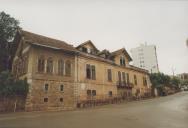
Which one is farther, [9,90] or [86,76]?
[86,76]

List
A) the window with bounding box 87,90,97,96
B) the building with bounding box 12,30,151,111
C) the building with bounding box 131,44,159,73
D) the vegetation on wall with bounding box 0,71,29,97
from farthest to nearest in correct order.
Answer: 1. the building with bounding box 131,44,159,73
2. the window with bounding box 87,90,97,96
3. the building with bounding box 12,30,151,111
4. the vegetation on wall with bounding box 0,71,29,97

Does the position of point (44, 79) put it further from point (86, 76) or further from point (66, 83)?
point (86, 76)

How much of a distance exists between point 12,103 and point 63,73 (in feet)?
24.7

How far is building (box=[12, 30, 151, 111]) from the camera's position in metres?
21.4

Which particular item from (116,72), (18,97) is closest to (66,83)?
(18,97)

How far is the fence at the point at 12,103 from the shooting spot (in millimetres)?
18828

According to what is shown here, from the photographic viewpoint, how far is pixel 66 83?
23.9 m

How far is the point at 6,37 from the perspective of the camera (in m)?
28.4

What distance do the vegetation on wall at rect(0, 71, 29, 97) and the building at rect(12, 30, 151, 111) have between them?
0.78 meters

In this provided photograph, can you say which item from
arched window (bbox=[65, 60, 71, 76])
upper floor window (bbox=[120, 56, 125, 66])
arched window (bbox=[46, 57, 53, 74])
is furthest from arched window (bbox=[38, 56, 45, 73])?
upper floor window (bbox=[120, 56, 125, 66])

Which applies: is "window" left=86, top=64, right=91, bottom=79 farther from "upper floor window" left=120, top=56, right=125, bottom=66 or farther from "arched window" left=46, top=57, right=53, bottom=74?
"upper floor window" left=120, top=56, right=125, bottom=66

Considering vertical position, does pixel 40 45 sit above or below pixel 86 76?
above

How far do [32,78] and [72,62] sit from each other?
260 inches

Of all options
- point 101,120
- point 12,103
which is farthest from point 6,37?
point 101,120
